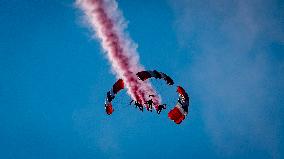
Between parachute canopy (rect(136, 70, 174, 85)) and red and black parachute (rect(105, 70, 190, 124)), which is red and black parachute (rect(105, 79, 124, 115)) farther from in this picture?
parachute canopy (rect(136, 70, 174, 85))

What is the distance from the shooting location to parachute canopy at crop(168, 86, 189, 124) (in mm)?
42969

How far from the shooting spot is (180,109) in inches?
1708

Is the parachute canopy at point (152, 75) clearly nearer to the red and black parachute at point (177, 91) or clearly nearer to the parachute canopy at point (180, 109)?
the red and black parachute at point (177, 91)

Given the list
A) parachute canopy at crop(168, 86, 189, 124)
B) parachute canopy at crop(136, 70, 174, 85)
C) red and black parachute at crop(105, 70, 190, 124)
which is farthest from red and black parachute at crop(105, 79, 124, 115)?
parachute canopy at crop(168, 86, 189, 124)

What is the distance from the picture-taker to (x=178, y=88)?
143 feet

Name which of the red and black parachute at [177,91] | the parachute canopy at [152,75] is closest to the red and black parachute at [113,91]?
the red and black parachute at [177,91]

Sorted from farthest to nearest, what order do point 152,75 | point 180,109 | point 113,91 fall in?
point 113,91
point 180,109
point 152,75

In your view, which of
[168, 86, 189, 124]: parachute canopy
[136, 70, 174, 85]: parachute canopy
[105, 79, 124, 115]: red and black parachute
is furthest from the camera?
[105, 79, 124, 115]: red and black parachute

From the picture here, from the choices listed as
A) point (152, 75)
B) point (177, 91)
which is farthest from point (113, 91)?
point (177, 91)

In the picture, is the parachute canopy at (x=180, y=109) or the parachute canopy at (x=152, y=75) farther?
the parachute canopy at (x=180, y=109)

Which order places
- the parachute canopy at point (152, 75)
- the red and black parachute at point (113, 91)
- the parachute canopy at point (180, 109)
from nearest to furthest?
1. the parachute canopy at point (152, 75)
2. the parachute canopy at point (180, 109)
3. the red and black parachute at point (113, 91)

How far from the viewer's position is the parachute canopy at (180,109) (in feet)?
141

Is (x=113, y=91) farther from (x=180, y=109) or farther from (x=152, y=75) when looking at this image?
(x=180, y=109)

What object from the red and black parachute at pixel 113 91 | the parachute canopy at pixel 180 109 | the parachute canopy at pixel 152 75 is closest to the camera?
the parachute canopy at pixel 152 75
